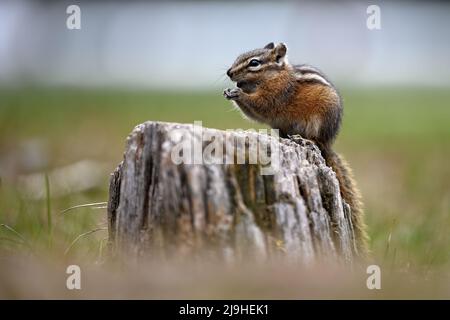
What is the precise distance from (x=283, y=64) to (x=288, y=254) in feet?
8.44

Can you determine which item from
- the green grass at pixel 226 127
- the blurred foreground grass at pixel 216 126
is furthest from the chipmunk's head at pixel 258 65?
the green grass at pixel 226 127

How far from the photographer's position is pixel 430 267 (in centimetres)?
517

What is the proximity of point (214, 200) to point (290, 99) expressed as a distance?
7.56 feet

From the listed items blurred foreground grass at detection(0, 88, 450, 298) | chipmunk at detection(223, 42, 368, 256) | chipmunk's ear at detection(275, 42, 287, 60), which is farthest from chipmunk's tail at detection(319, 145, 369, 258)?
chipmunk's ear at detection(275, 42, 287, 60)

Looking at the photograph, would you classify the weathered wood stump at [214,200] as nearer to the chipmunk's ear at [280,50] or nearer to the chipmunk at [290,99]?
the chipmunk at [290,99]

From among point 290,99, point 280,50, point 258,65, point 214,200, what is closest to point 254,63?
point 258,65

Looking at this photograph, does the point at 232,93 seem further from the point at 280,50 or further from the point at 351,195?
the point at 351,195

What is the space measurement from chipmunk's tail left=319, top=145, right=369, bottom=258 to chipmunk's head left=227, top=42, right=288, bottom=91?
876mm

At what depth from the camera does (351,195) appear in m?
5.27

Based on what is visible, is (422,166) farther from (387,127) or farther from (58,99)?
(58,99)

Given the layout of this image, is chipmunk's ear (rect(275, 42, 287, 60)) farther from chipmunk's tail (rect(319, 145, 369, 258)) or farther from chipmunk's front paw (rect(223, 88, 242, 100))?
chipmunk's tail (rect(319, 145, 369, 258))

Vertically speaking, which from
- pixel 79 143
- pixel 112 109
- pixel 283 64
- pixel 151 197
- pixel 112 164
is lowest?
pixel 151 197

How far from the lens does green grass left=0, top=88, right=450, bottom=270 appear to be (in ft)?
19.1
